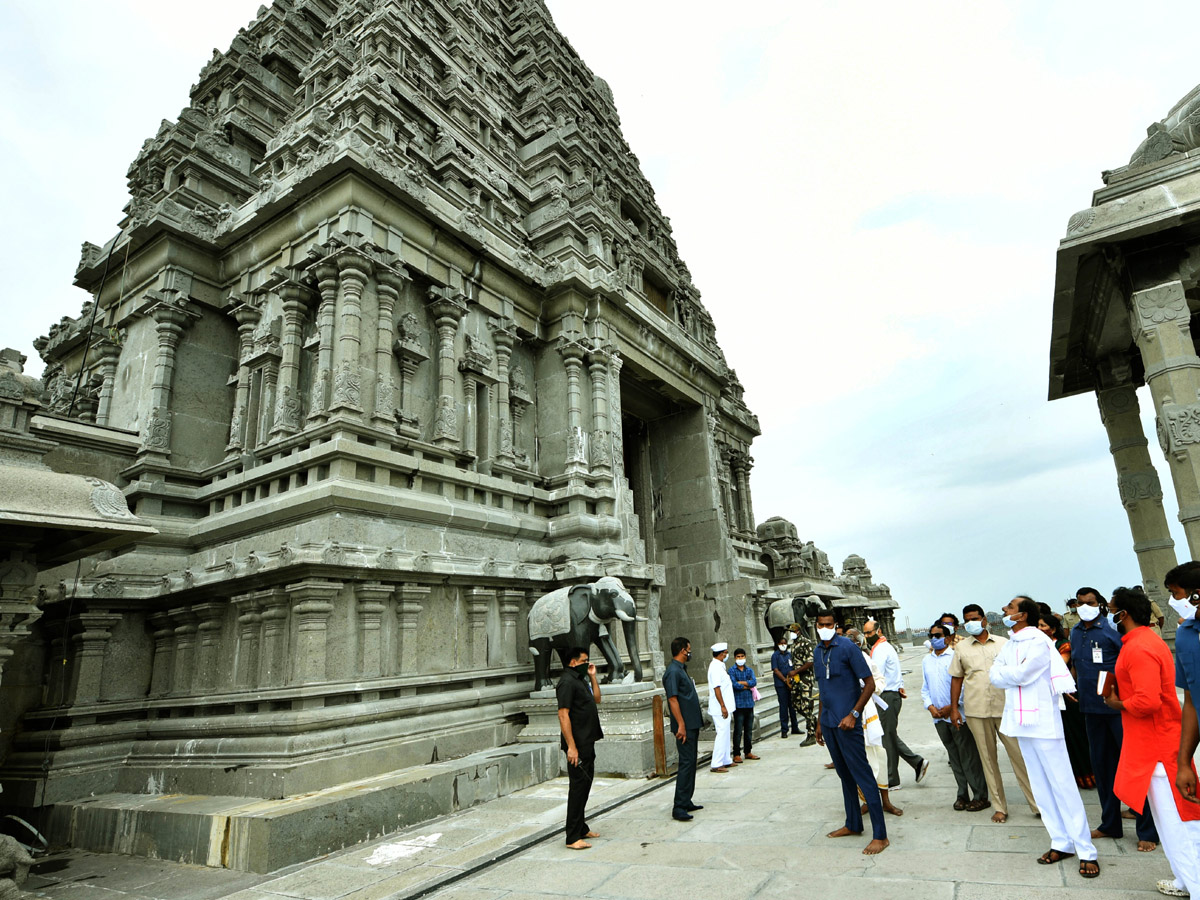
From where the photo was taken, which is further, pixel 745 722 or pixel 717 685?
pixel 745 722

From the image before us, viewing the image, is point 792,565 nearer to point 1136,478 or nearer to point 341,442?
point 1136,478

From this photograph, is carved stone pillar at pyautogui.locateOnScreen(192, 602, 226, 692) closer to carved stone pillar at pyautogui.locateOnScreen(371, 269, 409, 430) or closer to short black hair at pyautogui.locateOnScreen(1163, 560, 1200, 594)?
carved stone pillar at pyautogui.locateOnScreen(371, 269, 409, 430)

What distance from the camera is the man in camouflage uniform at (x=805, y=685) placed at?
1218 centimetres

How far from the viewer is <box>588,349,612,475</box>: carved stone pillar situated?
14945 mm

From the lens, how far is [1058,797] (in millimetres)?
5207

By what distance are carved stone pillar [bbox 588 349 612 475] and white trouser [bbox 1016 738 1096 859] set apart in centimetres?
1009

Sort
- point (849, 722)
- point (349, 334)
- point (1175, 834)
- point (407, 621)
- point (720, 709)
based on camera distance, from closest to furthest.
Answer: point (1175, 834) → point (849, 722) → point (720, 709) → point (407, 621) → point (349, 334)

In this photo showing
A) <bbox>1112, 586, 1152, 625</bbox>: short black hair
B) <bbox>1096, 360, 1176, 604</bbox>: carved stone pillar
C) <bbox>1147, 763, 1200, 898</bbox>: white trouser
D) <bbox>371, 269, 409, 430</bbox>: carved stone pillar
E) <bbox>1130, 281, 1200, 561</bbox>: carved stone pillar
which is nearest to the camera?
<bbox>1147, 763, 1200, 898</bbox>: white trouser

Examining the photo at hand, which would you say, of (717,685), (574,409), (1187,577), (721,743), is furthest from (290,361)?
(1187,577)

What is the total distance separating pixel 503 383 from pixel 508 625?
5.12 meters

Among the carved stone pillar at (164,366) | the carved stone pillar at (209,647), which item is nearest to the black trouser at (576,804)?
the carved stone pillar at (209,647)

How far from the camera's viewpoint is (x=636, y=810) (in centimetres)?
782

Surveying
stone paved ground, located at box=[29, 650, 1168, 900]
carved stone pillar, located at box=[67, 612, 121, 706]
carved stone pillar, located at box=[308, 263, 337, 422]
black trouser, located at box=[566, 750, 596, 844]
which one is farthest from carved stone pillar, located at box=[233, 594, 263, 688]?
black trouser, located at box=[566, 750, 596, 844]

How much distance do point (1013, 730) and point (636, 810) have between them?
4.14m
